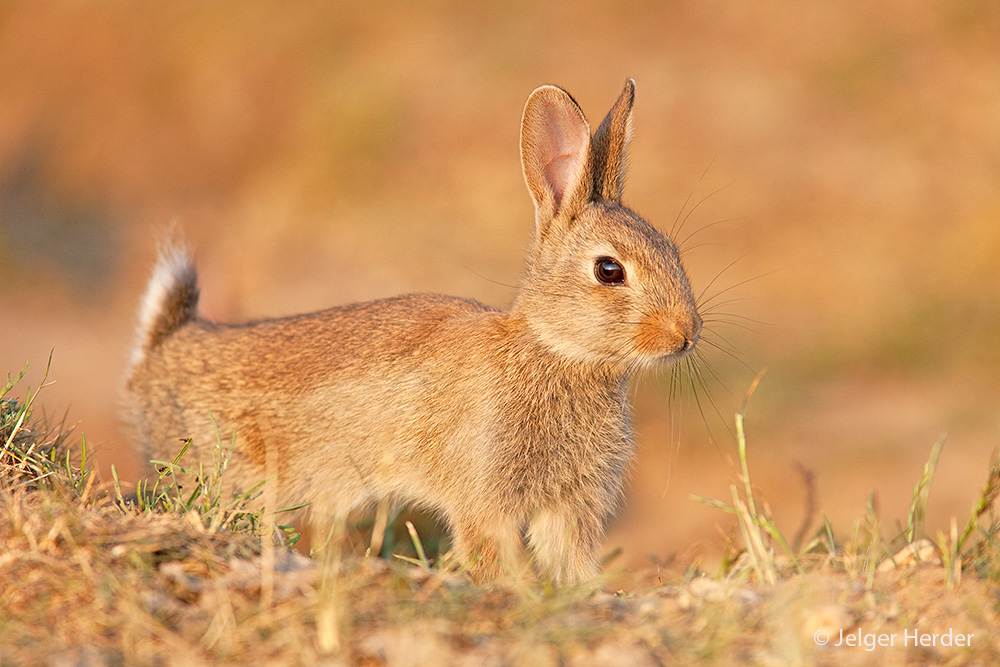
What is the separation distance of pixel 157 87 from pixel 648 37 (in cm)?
656

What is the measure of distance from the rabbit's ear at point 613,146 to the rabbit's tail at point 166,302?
8.49ft

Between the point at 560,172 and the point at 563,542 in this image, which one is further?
the point at 560,172

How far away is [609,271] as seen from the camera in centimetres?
403

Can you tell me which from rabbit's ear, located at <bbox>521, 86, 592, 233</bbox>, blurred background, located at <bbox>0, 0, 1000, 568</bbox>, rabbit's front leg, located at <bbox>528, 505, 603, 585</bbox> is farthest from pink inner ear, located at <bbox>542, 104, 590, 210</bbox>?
blurred background, located at <bbox>0, 0, 1000, 568</bbox>

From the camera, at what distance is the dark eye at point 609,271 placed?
4.01 metres

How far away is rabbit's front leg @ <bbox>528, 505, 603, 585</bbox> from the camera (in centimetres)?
411

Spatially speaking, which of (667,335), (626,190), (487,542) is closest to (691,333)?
(667,335)

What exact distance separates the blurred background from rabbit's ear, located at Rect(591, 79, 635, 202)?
9.23 ft

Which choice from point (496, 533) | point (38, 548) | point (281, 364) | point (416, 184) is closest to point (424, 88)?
point (416, 184)

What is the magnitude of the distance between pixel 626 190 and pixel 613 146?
5.17 meters

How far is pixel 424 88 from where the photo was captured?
37.8 feet

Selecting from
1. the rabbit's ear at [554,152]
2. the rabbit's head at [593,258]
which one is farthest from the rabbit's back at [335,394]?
the rabbit's ear at [554,152]

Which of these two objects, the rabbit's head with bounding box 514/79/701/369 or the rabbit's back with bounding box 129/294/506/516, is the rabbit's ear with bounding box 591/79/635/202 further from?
the rabbit's back with bounding box 129/294/506/516

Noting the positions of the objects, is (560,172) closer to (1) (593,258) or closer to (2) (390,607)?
(1) (593,258)
